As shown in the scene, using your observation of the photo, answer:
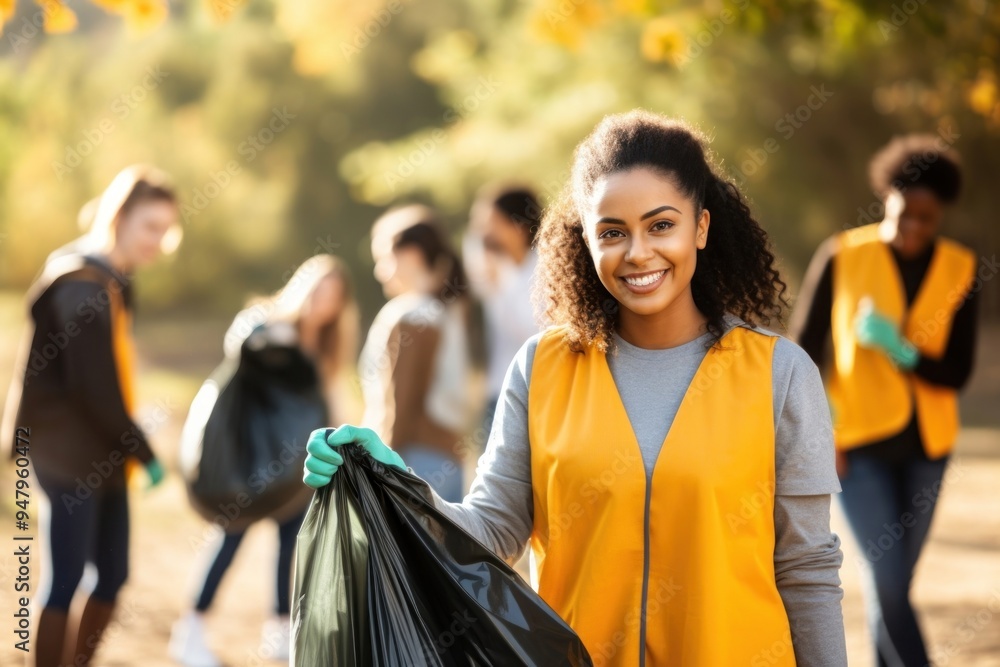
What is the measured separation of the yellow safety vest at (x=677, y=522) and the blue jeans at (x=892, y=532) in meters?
2.11

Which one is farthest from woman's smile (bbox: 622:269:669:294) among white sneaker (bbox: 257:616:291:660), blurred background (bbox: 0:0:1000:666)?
white sneaker (bbox: 257:616:291:660)

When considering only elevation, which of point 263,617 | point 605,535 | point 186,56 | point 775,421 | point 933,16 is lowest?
point 263,617

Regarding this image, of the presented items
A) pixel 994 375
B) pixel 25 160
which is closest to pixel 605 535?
pixel 994 375

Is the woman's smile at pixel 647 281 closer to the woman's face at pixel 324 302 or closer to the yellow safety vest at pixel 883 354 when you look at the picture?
the yellow safety vest at pixel 883 354

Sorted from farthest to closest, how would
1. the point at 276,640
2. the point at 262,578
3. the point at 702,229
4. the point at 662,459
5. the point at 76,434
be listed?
the point at 262,578 → the point at 276,640 → the point at 76,434 → the point at 702,229 → the point at 662,459

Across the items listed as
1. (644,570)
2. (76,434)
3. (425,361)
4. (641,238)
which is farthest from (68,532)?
(641,238)

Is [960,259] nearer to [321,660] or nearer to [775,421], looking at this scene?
[775,421]

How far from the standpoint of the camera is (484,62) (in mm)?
15938

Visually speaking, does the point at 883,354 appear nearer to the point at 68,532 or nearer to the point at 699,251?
the point at 699,251

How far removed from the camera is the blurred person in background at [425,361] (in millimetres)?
5145

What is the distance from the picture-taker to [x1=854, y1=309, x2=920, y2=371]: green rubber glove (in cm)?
418

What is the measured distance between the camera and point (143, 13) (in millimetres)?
4953

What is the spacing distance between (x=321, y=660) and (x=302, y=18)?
41.5 ft

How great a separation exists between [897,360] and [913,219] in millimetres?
538
